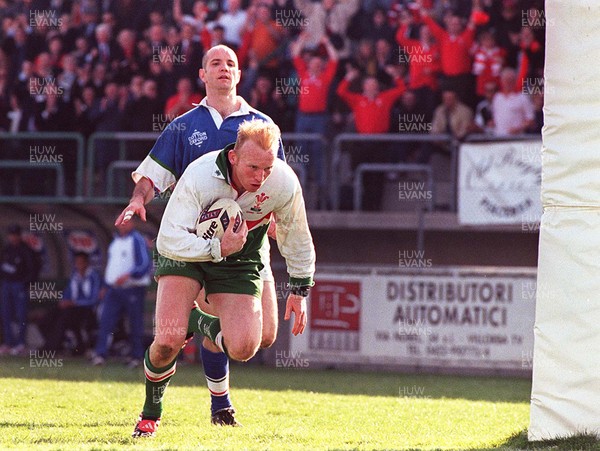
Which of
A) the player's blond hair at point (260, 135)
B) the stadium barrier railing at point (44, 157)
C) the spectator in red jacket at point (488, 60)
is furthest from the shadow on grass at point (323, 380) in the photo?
the player's blond hair at point (260, 135)

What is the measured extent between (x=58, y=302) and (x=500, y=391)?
7.88m

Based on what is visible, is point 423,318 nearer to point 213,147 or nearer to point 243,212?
point 213,147

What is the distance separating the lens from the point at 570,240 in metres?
6.64

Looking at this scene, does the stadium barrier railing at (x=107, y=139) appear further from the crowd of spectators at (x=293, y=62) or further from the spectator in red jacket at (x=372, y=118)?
the spectator in red jacket at (x=372, y=118)

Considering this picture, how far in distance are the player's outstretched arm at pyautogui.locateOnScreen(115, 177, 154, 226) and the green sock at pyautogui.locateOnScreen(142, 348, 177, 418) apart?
0.94 metres

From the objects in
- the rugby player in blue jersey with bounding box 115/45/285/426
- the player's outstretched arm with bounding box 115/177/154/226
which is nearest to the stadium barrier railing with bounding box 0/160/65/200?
the rugby player in blue jersey with bounding box 115/45/285/426

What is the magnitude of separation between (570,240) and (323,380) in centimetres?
718

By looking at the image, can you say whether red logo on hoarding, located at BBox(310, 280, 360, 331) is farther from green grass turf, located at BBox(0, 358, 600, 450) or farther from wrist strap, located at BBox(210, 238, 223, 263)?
wrist strap, located at BBox(210, 238, 223, 263)

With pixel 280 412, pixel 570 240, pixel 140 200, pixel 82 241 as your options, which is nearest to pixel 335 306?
pixel 82 241

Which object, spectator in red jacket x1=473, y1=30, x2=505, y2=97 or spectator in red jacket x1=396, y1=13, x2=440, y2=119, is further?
spectator in red jacket x1=396, y1=13, x2=440, y2=119

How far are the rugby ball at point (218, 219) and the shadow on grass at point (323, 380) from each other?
180 inches

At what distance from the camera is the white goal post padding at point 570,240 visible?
6.54 m

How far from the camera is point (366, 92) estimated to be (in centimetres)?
1633

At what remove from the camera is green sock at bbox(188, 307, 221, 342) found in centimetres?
750
